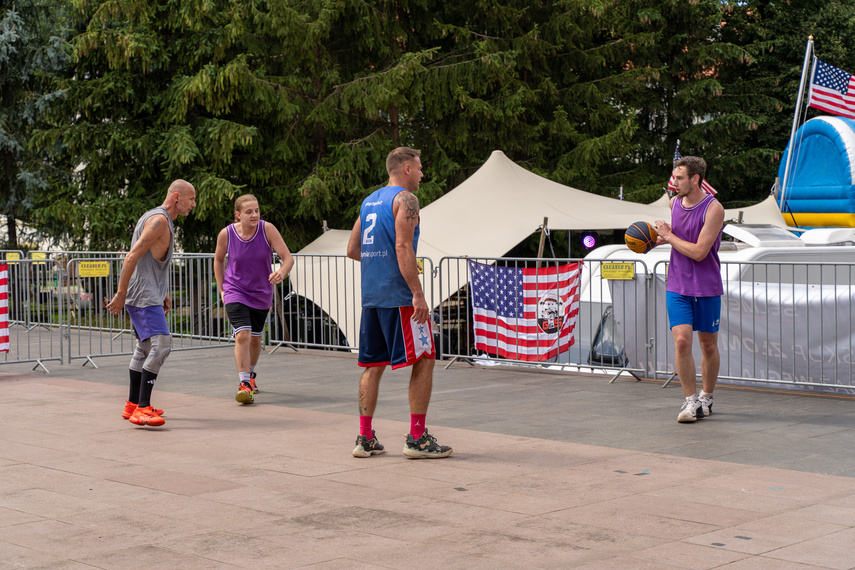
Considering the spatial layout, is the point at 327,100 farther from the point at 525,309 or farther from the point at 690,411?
the point at 690,411

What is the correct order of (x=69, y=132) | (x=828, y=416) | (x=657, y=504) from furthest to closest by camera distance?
1. (x=69, y=132)
2. (x=828, y=416)
3. (x=657, y=504)

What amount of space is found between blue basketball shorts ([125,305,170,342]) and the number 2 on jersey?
2.38m

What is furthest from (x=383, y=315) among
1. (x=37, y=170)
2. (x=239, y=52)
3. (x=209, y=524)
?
(x=37, y=170)

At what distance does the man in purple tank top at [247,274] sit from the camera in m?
9.79

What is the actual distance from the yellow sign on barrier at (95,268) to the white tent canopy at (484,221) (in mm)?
2785

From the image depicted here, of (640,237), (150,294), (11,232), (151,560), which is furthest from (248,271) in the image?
(11,232)

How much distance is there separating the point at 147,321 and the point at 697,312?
174 inches

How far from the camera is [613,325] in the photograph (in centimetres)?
1153

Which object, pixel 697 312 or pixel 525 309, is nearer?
pixel 697 312

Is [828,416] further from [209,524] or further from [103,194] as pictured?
[103,194]

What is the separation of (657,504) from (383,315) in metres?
2.24

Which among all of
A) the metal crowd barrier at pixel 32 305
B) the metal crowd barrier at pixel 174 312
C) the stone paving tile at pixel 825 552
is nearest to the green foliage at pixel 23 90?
the metal crowd barrier at pixel 32 305

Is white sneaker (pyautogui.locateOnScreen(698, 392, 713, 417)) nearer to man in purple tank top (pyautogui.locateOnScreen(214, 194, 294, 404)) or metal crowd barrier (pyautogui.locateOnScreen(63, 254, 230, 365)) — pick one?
man in purple tank top (pyautogui.locateOnScreen(214, 194, 294, 404))

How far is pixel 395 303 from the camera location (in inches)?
272
